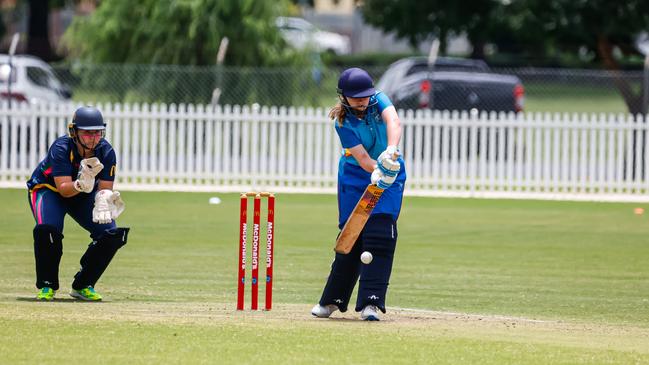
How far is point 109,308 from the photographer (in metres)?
10.1

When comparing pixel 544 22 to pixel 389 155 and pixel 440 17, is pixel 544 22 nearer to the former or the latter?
pixel 440 17

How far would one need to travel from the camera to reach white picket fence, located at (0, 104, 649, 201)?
2273cm

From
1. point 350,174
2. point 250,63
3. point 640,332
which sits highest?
point 250,63

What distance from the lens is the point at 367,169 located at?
927 cm

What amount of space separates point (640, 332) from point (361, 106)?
2.50 meters

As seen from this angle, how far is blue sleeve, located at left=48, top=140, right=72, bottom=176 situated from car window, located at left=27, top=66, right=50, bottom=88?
59.8 feet

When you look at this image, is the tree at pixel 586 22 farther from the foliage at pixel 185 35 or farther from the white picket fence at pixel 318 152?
the foliage at pixel 185 35

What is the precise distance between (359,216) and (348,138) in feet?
1.74

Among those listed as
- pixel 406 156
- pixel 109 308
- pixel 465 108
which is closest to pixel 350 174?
pixel 109 308

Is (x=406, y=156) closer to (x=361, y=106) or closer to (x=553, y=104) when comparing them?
(x=361, y=106)

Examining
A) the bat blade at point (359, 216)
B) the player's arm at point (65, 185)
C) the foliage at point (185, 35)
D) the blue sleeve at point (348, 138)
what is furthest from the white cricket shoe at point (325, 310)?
the foliage at point (185, 35)

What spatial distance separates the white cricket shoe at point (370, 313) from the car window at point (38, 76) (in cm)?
1971

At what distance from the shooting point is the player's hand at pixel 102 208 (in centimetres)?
1024

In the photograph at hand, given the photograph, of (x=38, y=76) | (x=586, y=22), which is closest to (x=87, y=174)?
(x=38, y=76)
